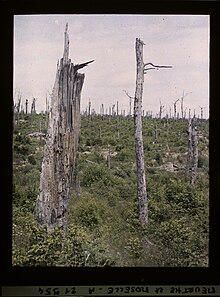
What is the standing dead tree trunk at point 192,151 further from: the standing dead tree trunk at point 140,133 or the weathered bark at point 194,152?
the standing dead tree trunk at point 140,133

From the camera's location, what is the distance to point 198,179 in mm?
2328

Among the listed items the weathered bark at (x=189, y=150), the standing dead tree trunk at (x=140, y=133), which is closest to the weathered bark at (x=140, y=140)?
the standing dead tree trunk at (x=140, y=133)

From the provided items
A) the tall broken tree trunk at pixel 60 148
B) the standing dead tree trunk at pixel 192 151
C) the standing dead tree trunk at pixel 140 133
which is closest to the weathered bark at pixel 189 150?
the standing dead tree trunk at pixel 192 151

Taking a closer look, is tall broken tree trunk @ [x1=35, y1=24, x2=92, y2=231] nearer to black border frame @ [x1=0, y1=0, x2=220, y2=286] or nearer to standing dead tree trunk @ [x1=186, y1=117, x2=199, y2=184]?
black border frame @ [x1=0, y1=0, x2=220, y2=286]

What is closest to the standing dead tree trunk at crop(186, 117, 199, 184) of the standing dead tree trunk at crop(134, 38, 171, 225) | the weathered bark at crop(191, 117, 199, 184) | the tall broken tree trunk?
the weathered bark at crop(191, 117, 199, 184)

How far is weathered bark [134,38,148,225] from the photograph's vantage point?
7.59 ft

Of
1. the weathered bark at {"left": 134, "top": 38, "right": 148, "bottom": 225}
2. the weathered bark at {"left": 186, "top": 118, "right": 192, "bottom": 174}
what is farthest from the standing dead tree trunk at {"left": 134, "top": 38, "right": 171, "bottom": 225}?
the weathered bark at {"left": 186, "top": 118, "right": 192, "bottom": 174}

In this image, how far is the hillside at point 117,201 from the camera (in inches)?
91.0

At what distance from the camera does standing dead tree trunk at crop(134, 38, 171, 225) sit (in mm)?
2314

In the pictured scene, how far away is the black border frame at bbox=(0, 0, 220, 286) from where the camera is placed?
7.53ft

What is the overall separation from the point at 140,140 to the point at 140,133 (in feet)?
0.10

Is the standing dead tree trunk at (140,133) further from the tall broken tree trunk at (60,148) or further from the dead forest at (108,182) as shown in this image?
the tall broken tree trunk at (60,148)
